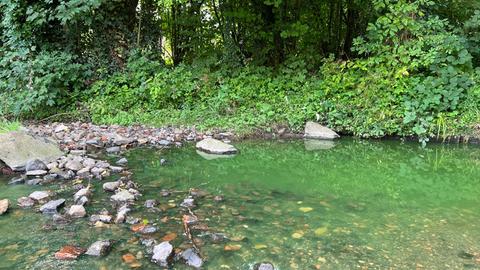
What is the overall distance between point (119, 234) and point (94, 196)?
970mm

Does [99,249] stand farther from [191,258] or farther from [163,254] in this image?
[191,258]

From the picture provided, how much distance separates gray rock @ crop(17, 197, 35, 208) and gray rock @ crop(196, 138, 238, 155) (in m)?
2.65

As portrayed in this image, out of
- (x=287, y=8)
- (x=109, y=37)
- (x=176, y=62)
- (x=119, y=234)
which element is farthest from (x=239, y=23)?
(x=119, y=234)

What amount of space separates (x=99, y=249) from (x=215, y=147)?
3.33 metres

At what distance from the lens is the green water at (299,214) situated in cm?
299

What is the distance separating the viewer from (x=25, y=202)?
391 cm

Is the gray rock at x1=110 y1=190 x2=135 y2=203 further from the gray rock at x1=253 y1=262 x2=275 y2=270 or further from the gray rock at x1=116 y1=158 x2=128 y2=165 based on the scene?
the gray rock at x1=253 y1=262 x2=275 y2=270

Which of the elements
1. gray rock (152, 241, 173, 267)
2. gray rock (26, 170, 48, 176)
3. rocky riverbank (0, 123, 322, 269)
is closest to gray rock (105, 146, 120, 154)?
rocky riverbank (0, 123, 322, 269)

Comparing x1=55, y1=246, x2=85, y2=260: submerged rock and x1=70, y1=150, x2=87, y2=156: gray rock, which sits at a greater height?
x1=70, y1=150, x2=87, y2=156: gray rock

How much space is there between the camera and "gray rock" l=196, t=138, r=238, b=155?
20.0 feet

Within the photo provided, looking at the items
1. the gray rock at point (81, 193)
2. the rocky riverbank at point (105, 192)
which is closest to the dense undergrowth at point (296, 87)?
the rocky riverbank at point (105, 192)

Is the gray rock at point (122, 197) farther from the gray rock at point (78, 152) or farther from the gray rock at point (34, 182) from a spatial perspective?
the gray rock at point (78, 152)

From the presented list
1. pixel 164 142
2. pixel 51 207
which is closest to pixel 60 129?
pixel 164 142

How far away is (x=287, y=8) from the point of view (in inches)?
391
